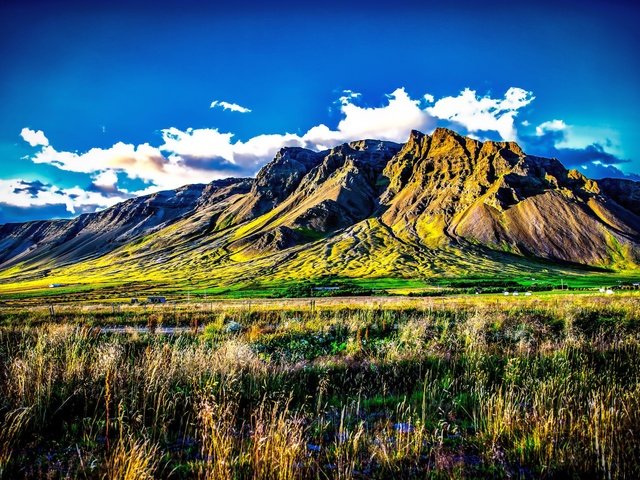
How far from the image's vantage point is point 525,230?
168 m

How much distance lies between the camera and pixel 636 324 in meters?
19.1

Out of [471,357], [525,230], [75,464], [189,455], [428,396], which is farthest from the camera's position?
[525,230]

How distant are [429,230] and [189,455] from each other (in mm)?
182874

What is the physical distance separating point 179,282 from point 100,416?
421 feet

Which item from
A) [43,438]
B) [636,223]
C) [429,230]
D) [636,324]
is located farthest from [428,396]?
[636,223]

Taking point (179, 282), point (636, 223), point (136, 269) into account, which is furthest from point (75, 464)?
point (636, 223)

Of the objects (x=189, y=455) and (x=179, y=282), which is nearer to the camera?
(x=189, y=455)

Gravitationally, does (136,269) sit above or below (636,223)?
below

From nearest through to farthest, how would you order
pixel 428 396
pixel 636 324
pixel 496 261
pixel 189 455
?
pixel 189 455, pixel 428 396, pixel 636 324, pixel 496 261

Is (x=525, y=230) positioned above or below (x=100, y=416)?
above

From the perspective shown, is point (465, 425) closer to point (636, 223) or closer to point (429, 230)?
point (429, 230)

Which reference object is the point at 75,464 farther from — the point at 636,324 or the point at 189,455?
the point at 636,324

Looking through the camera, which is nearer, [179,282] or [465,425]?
[465,425]

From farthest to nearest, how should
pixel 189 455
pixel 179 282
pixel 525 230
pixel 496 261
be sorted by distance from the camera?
pixel 525 230, pixel 496 261, pixel 179 282, pixel 189 455
